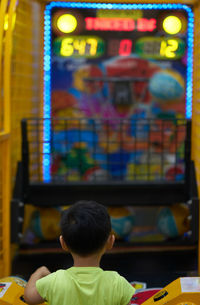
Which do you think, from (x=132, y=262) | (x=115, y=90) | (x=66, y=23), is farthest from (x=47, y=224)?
(x=66, y=23)

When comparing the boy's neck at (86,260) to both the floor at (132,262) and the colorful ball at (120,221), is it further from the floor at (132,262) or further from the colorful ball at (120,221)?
the colorful ball at (120,221)

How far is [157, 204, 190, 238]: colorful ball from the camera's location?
12.3 ft

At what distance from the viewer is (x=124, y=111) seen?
459 centimetres

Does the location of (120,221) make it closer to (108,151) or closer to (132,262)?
(132,262)

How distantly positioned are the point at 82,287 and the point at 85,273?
49 millimetres

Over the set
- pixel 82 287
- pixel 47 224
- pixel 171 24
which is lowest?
pixel 47 224

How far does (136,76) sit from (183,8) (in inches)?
26.8

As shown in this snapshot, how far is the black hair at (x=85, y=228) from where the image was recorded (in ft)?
6.00

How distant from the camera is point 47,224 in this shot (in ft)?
12.2

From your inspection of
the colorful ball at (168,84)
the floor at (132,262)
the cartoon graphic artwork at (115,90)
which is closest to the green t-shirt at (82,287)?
the floor at (132,262)

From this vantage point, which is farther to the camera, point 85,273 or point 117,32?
point 117,32

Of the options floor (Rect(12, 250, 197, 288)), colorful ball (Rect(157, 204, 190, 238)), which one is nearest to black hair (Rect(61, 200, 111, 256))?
floor (Rect(12, 250, 197, 288))

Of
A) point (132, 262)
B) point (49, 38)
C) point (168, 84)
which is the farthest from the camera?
point (168, 84)

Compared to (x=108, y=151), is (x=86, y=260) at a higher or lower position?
lower
